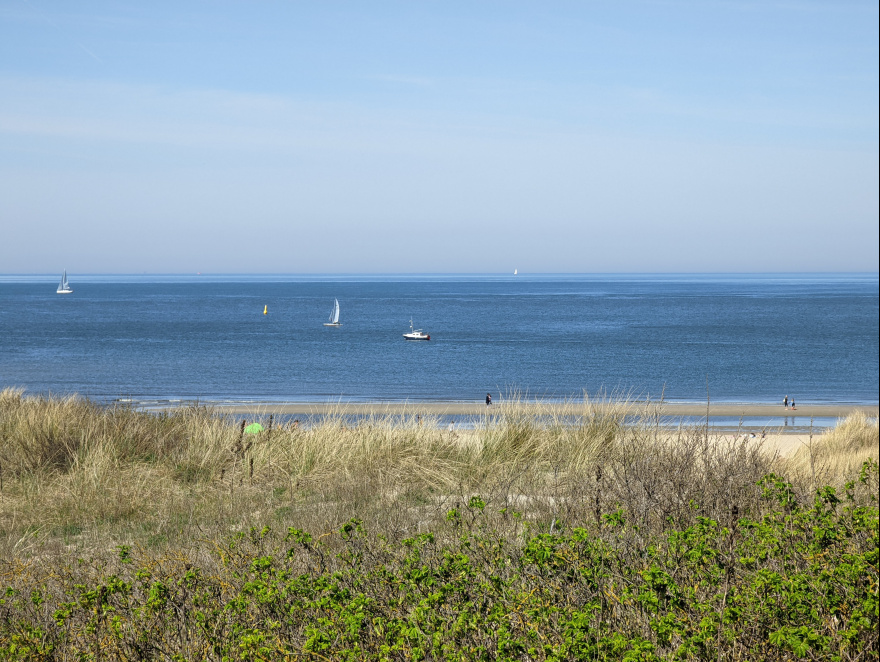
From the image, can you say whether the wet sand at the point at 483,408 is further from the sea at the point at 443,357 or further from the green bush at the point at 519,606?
the green bush at the point at 519,606

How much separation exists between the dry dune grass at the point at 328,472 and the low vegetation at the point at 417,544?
0.12 feet

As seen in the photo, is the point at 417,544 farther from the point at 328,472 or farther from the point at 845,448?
the point at 845,448

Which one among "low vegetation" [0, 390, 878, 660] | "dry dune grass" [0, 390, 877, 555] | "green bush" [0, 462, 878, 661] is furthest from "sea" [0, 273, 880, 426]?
"green bush" [0, 462, 878, 661]

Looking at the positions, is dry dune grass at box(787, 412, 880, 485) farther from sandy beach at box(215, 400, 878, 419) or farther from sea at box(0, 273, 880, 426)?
sandy beach at box(215, 400, 878, 419)

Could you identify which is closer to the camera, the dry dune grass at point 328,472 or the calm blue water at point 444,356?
the dry dune grass at point 328,472

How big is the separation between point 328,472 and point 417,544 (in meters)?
4.33

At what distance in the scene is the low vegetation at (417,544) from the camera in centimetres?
337

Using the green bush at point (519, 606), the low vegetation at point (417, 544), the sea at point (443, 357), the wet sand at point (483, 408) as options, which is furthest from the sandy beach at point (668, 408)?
the green bush at point (519, 606)

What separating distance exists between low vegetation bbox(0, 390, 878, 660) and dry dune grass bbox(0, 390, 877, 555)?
0.04m

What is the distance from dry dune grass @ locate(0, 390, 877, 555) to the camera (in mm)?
6559

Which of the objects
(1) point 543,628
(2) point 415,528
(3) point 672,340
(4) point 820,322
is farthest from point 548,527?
(4) point 820,322

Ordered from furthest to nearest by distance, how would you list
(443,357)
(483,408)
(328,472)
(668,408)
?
(443,357)
(668,408)
(483,408)
(328,472)

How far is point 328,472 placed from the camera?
364 inches

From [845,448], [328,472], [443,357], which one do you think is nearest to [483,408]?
[845,448]
